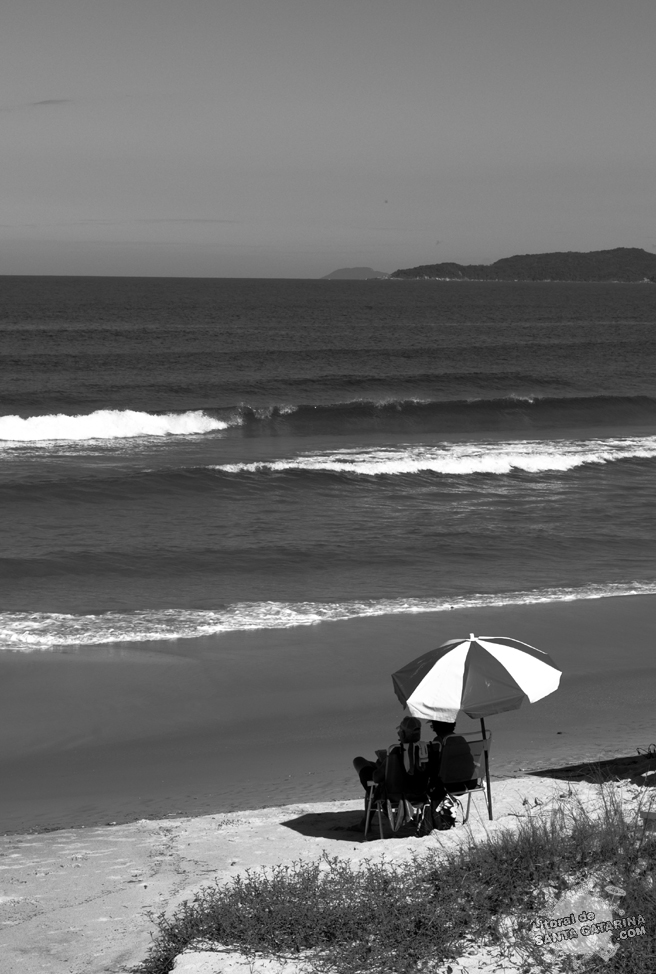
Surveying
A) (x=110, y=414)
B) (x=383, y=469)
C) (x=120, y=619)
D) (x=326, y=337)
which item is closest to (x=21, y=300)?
(x=326, y=337)

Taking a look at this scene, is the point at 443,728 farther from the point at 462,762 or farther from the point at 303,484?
the point at 303,484

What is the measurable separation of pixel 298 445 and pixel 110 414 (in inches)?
268

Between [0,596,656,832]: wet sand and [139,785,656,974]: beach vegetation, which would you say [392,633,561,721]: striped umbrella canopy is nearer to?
[139,785,656,974]: beach vegetation

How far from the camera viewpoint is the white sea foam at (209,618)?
14.0 metres

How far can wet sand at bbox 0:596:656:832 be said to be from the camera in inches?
387

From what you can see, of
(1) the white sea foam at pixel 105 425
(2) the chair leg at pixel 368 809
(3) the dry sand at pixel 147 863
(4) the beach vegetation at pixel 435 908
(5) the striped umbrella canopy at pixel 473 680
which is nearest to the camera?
(4) the beach vegetation at pixel 435 908

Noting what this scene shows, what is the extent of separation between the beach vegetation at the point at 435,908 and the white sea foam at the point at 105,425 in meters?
27.0

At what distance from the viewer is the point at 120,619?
1481 cm

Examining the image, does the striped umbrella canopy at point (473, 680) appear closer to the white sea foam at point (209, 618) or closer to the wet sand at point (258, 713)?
the wet sand at point (258, 713)

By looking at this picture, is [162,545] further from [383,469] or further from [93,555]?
[383,469]

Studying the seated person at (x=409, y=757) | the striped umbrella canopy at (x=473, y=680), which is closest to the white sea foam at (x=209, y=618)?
the seated person at (x=409, y=757)

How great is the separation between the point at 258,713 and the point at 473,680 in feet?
15.2

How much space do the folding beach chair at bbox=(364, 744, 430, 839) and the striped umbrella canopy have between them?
0.61m

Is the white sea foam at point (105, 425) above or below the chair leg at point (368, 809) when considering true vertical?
above
